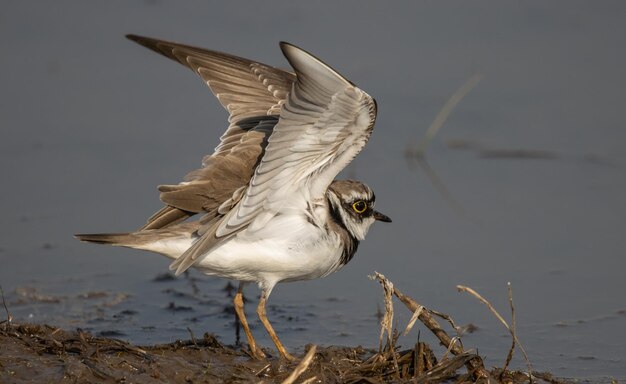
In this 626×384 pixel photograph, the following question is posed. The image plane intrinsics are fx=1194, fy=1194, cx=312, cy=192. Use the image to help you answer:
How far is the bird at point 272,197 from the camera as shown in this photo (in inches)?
289

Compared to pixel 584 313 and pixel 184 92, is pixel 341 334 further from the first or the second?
pixel 184 92

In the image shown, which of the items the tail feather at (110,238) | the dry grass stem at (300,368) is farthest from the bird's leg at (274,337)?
the dry grass stem at (300,368)

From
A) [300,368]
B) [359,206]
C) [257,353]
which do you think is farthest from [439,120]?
[300,368]

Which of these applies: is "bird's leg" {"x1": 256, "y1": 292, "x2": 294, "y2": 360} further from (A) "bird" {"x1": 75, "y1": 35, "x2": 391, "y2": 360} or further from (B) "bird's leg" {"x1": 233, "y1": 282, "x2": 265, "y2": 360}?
(B) "bird's leg" {"x1": 233, "y1": 282, "x2": 265, "y2": 360}

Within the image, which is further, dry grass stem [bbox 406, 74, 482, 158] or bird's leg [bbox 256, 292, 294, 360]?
dry grass stem [bbox 406, 74, 482, 158]

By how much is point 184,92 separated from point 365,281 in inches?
153

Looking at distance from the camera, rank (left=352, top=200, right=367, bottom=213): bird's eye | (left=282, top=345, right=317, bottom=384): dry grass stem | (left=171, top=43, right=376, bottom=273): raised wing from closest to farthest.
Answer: (left=282, top=345, right=317, bottom=384): dry grass stem, (left=171, top=43, right=376, bottom=273): raised wing, (left=352, top=200, right=367, bottom=213): bird's eye

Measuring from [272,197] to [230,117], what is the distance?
1329mm

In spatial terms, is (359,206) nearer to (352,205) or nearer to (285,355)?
(352,205)

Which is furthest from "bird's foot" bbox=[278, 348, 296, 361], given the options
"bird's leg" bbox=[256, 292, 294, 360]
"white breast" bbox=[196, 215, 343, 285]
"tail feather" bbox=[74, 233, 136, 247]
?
"tail feather" bbox=[74, 233, 136, 247]

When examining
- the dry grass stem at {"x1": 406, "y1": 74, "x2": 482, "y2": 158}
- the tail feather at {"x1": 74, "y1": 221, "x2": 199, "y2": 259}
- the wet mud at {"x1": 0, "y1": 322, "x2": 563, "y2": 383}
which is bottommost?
the wet mud at {"x1": 0, "y1": 322, "x2": 563, "y2": 383}

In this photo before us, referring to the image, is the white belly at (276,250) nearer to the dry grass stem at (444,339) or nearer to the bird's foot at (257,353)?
the bird's foot at (257,353)

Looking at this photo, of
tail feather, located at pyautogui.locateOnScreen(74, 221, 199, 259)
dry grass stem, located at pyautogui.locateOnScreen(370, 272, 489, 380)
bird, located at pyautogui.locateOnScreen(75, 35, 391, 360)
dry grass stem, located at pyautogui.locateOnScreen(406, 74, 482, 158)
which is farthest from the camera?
dry grass stem, located at pyautogui.locateOnScreen(406, 74, 482, 158)

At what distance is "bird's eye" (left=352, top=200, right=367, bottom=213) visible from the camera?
866cm
